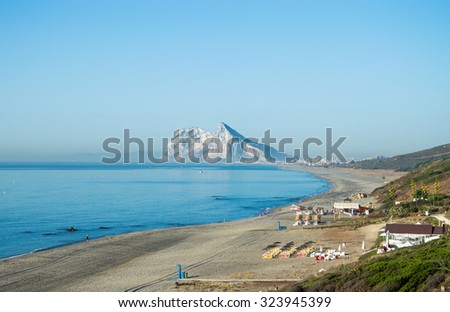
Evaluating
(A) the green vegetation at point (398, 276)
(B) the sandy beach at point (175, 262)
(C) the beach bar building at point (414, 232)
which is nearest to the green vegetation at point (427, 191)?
(B) the sandy beach at point (175, 262)

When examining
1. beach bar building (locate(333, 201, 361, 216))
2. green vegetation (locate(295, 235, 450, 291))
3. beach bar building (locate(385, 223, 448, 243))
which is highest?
green vegetation (locate(295, 235, 450, 291))

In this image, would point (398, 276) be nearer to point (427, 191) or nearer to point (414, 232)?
point (414, 232)

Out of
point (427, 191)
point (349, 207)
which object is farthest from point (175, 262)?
point (427, 191)

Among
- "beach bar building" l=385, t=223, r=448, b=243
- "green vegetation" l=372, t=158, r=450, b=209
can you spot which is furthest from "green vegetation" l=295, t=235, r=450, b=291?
"green vegetation" l=372, t=158, r=450, b=209

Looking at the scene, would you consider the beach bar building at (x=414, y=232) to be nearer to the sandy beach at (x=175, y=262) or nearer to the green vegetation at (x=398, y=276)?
the sandy beach at (x=175, y=262)

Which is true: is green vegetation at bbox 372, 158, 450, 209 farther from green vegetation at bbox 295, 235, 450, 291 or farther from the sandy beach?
green vegetation at bbox 295, 235, 450, 291
